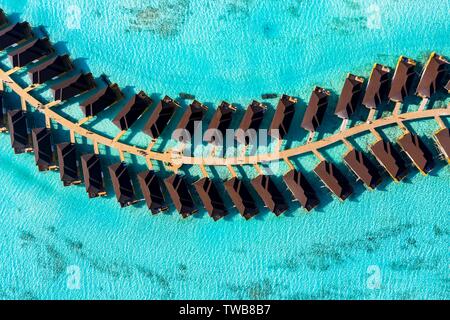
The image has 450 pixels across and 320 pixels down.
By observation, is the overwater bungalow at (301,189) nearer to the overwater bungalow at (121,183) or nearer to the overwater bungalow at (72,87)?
the overwater bungalow at (121,183)

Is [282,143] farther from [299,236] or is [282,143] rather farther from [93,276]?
[93,276]

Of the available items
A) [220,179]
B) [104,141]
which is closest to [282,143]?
[220,179]

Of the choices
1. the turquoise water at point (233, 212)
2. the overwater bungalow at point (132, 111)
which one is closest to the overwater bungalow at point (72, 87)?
the turquoise water at point (233, 212)

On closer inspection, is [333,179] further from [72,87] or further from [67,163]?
[72,87]

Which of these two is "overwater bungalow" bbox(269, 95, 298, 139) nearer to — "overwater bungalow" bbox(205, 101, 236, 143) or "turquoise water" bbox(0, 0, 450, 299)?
"turquoise water" bbox(0, 0, 450, 299)

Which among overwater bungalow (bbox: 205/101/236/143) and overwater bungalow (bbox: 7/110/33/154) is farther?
overwater bungalow (bbox: 7/110/33/154)

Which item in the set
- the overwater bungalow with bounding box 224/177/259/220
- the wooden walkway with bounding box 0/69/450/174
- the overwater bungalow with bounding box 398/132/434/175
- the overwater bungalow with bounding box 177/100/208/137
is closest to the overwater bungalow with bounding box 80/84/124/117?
the wooden walkway with bounding box 0/69/450/174
